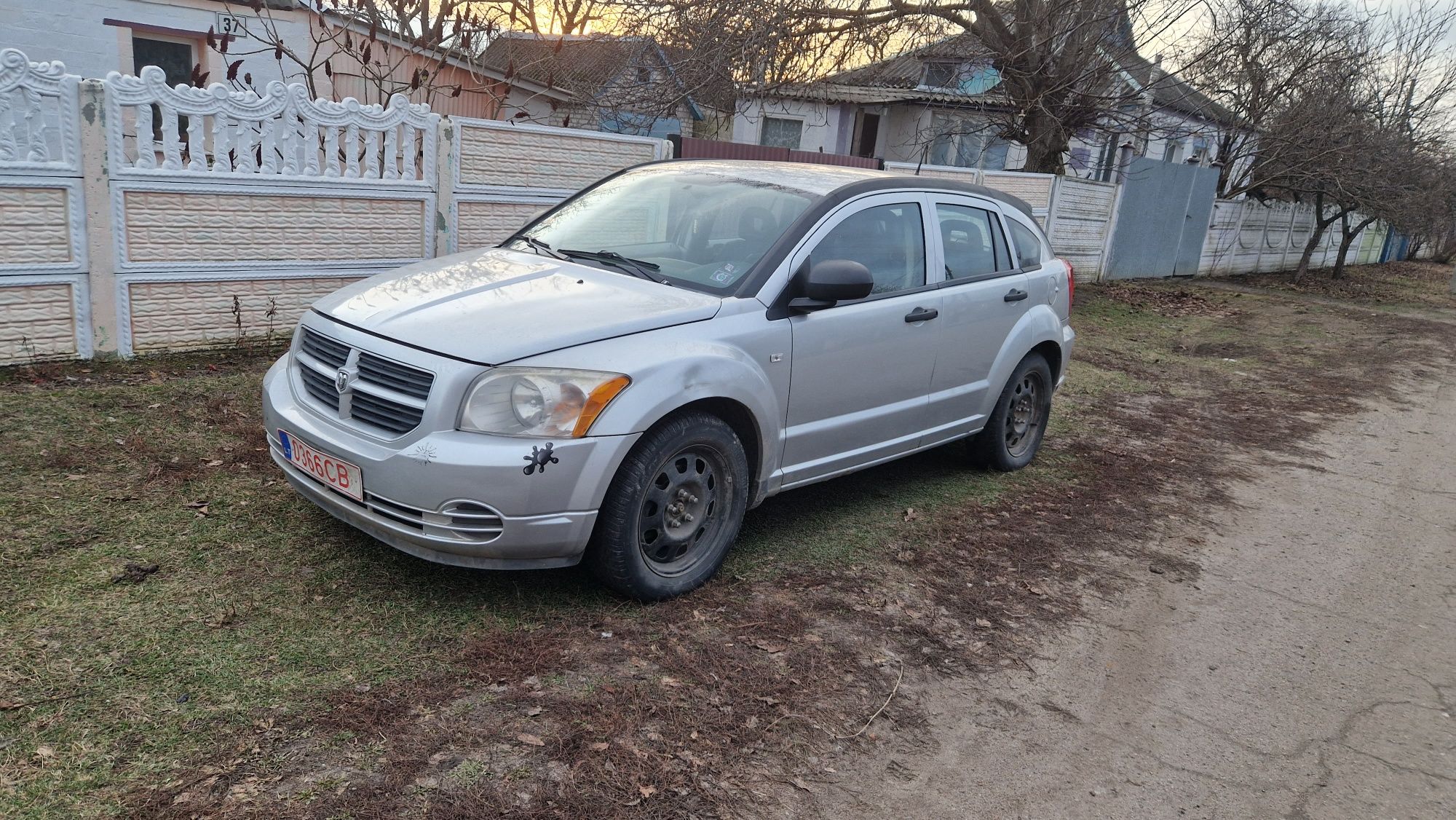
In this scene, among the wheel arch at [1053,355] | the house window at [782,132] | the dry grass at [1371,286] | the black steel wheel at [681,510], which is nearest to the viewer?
the black steel wheel at [681,510]

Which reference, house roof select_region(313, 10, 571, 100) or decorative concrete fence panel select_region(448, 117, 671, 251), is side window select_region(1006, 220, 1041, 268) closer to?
decorative concrete fence panel select_region(448, 117, 671, 251)

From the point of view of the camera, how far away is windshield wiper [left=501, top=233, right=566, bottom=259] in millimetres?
4828

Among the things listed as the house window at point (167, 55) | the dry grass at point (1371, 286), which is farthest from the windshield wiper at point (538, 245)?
the dry grass at point (1371, 286)

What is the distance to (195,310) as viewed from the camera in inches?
272

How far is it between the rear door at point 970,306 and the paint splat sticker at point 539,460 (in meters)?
2.45

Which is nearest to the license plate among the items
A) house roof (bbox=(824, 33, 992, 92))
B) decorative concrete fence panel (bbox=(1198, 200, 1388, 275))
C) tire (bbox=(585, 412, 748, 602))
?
tire (bbox=(585, 412, 748, 602))

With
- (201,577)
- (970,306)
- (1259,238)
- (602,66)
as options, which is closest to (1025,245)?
(970,306)

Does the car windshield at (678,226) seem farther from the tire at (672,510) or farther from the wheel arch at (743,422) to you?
the tire at (672,510)

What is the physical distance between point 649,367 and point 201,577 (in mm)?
1931

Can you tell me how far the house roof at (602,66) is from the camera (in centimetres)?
1265

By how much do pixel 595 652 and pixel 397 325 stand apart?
1.44m

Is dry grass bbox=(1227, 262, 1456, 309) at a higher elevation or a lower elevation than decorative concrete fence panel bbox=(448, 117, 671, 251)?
lower

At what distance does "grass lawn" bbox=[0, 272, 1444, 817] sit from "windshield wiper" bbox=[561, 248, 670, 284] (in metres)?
1.35

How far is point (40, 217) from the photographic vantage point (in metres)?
6.07
